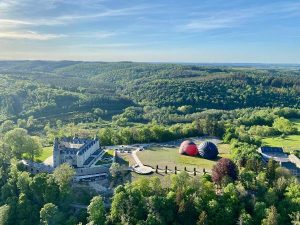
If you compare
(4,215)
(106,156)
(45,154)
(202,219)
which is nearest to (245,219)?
(202,219)

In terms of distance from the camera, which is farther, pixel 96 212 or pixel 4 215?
Answer: pixel 4 215

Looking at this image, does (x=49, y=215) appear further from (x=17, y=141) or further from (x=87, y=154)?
(x=17, y=141)

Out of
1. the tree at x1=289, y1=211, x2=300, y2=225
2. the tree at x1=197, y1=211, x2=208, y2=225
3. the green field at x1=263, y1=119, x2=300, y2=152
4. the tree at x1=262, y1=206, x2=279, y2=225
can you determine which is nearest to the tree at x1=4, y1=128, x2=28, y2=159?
the tree at x1=197, y1=211, x2=208, y2=225

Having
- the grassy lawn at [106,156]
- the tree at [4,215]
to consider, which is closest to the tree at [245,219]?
the grassy lawn at [106,156]

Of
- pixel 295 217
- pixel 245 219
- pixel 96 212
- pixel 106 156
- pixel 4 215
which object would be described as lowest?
pixel 4 215

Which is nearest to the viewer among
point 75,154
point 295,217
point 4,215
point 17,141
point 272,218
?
point 272,218

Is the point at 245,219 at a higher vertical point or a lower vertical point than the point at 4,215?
higher

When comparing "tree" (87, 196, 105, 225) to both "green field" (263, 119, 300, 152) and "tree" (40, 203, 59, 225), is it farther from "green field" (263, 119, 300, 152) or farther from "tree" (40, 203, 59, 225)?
"green field" (263, 119, 300, 152)
